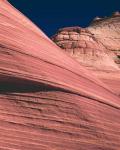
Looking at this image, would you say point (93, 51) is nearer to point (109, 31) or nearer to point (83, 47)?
point (83, 47)

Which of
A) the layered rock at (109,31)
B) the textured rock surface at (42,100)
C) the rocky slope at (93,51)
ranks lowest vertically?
the textured rock surface at (42,100)

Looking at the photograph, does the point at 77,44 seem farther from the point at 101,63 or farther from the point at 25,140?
the point at 25,140

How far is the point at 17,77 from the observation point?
11.3 metres

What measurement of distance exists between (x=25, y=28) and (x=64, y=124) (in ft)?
8.70

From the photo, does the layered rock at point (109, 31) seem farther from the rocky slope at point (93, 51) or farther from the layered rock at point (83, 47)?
the layered rock at point (83, 47)

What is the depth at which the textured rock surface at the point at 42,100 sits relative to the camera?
11219mm

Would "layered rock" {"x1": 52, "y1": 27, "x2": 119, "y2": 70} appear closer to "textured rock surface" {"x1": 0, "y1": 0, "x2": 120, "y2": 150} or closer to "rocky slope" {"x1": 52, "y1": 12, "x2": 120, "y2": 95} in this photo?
"rocky slope" {"x1": 52, "y1": 12, "x2": 120, "y2": 95}

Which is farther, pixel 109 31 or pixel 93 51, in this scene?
pixel 109 31

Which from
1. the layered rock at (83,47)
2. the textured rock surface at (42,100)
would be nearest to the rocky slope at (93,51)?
the layered rock at (83,47)

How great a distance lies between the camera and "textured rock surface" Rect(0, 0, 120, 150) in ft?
36.8

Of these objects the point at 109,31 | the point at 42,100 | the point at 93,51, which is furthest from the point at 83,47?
the point at 42,100

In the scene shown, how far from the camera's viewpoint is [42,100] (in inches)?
455

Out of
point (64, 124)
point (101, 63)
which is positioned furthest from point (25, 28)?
point (101, 63)

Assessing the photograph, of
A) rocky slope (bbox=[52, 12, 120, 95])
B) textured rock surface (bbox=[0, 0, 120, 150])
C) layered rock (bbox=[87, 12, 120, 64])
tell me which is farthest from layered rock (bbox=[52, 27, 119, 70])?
textured rock surface (bbox=[0, 0, 120, 150])
